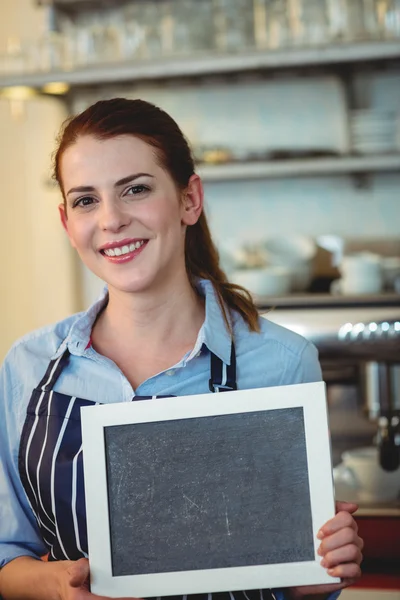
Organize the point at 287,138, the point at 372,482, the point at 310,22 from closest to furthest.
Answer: the point at 372,482 < the point at 310,22 < the point at 287,138

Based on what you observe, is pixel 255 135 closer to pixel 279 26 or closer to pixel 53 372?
pixel 279 26

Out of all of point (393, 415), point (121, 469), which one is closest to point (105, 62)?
point (393, 415)

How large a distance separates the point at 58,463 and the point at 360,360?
128 centimetres

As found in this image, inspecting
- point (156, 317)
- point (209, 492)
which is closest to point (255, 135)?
point (156, 317)

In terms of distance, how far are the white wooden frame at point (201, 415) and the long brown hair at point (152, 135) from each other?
10.6 inches

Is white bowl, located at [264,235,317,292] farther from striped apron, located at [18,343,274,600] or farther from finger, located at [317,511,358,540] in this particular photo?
finger, located at [317,511,358,540]

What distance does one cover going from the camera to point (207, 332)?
139 cm

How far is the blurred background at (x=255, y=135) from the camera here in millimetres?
3408

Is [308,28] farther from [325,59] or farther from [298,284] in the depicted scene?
[298,284]

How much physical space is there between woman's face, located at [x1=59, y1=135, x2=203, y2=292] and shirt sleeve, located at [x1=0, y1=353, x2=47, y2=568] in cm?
24

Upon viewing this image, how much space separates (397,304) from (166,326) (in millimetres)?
2085

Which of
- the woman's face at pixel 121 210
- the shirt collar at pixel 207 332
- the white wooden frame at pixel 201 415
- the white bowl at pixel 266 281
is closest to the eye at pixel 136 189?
the woman's face at pixel 121 210

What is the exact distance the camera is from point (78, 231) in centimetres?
135

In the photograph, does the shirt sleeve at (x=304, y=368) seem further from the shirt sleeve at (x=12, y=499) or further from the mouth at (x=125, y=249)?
the shirt sleeve at (x=12, y=499)
